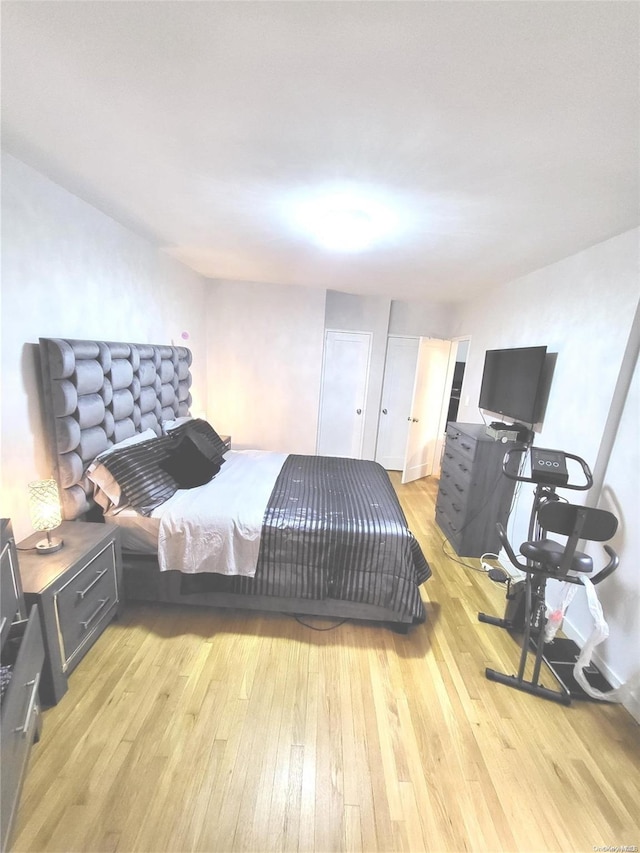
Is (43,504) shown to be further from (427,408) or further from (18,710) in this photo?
(427,408)

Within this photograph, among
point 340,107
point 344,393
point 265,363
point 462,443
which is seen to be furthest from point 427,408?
point 340,107

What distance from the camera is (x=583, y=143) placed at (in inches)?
43.9

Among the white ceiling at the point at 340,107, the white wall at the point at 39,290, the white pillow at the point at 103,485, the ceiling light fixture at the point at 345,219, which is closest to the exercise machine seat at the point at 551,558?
the white ceiling at the point at 340,107

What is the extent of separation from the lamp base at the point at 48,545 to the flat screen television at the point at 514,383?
303 cm

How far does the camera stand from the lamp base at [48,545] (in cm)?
151

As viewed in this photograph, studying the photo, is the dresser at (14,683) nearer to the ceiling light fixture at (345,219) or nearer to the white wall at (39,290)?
the white wall at (39,290)

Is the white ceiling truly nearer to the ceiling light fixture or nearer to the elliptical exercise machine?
the ceiling light fixture

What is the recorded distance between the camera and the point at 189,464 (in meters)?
2.28

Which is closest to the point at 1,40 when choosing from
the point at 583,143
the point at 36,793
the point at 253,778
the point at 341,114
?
the point at 341,114

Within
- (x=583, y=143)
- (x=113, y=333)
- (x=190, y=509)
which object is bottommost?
(x=190, y=509)

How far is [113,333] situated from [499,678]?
10.3 ft

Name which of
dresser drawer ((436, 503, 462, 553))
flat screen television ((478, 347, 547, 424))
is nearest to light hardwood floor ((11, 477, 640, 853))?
dresser drawer ((436, 503, 462, 553))

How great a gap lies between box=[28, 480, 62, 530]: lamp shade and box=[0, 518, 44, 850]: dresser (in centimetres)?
26

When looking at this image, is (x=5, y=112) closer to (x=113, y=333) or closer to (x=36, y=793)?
(x=113, y=333)
